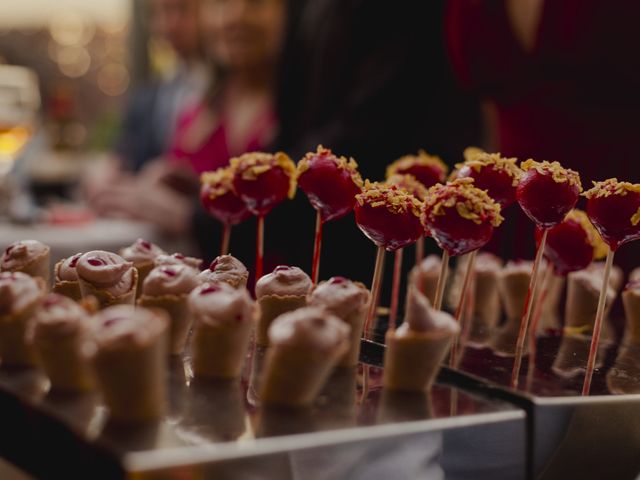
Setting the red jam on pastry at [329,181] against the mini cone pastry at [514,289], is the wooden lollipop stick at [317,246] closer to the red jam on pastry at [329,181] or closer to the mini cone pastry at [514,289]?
the red jam on pastry at [329,181]

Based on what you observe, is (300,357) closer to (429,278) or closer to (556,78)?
(429,278)

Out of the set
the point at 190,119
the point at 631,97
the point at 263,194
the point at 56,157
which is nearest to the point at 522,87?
the point at 631,97

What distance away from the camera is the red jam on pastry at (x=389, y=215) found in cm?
101

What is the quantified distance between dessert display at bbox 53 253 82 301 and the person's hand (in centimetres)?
158

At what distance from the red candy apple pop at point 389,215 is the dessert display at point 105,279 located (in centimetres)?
29

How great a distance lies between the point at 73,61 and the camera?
5.63m

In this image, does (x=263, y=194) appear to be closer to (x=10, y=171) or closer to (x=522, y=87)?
(x=522, y=87)

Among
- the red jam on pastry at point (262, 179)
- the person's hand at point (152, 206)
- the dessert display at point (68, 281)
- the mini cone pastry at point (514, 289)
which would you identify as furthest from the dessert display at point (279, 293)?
the person's hand at point (152, 206)

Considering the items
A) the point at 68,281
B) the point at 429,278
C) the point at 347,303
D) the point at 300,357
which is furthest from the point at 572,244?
the point at 68,281

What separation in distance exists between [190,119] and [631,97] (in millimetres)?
1876

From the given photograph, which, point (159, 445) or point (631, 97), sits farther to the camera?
point (631, 97)

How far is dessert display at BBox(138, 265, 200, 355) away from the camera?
0.95 m

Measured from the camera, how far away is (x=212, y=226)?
2482 millimetres

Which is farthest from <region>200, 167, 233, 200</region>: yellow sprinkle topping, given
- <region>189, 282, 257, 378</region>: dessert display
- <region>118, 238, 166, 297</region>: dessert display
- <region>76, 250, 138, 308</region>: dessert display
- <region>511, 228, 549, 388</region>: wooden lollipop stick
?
<region>511, 228, 549, 388</region>: wooden lollipop stick
